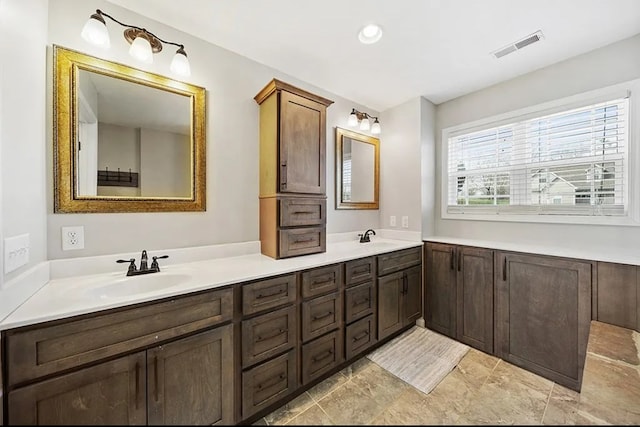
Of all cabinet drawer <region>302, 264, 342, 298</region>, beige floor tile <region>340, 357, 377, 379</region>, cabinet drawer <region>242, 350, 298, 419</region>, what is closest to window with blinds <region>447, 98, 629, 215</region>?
cabinet drawer <region>302, 264, 342, 298</region>

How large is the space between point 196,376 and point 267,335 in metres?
0.40

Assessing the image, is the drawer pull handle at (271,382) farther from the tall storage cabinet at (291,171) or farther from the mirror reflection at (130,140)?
the mirror reflection at (130,140)

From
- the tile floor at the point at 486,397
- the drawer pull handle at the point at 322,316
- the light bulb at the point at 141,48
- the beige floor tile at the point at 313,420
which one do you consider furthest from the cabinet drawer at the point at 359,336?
the light bulb at the point at 141,48

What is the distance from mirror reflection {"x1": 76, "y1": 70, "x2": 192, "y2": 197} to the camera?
4.68 feet

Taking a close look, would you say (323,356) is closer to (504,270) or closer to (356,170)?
(504,270)

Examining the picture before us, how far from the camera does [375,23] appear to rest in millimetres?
1656

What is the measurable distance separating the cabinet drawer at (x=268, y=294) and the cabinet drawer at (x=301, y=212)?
0.45m

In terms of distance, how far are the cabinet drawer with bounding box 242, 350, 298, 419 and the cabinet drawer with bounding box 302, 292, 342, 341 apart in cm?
17

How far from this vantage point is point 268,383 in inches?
58.3

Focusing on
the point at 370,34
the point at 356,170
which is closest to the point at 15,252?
the point at 370,34

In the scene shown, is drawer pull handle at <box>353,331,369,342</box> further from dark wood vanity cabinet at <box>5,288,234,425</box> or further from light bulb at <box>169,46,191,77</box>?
light bulb at <box>169,46,191,77</box>

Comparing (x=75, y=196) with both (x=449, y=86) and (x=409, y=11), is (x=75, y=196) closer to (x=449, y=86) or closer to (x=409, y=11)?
(x=409, y=11)

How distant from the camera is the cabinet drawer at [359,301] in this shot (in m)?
1.93

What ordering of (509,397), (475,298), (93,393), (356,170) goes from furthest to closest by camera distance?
1. (356,170)
2. (475,298)
3. (93,393)
4. (509,397)
